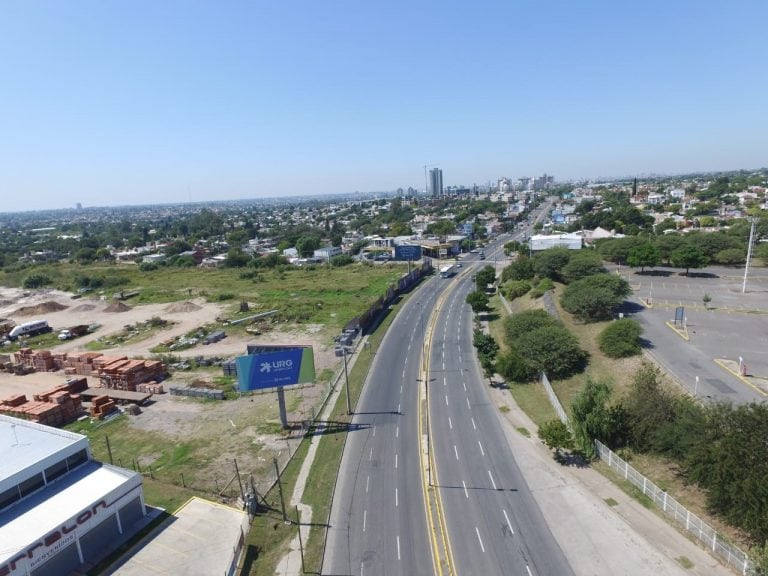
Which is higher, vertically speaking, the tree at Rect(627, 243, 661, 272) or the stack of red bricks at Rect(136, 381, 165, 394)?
the tree at Rect(627, 243, 661, 272)

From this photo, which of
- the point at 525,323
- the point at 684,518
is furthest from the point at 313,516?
the point at 525,323

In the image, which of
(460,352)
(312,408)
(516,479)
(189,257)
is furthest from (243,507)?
(189,257)

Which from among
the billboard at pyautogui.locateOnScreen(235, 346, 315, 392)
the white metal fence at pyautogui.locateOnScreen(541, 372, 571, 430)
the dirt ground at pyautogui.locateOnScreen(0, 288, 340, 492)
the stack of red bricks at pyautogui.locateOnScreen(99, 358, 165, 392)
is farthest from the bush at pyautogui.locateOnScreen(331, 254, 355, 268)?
the billboard at pyautogui.locateOnScreen(235, 346, 315, 392)

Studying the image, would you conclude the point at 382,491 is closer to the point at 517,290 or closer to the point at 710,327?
the point at 710,327

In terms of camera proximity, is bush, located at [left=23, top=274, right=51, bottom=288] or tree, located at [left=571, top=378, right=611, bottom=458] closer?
tree, located at [left=571, top=378, right=611, bottom=458]

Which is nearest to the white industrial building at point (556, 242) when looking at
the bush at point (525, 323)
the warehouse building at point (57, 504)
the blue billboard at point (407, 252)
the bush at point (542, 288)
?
the blue billboard at point (407, 252)

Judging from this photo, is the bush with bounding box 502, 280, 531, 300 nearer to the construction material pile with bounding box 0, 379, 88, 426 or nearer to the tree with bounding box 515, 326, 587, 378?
the tree with bounding box 515, 326, 587, 378

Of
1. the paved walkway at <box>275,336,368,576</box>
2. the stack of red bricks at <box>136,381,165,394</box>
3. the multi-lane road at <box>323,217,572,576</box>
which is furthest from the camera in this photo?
the stack of red bricks at <box>136,381,165,394</box>

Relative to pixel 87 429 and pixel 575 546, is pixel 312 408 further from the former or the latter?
pixel 575 546
